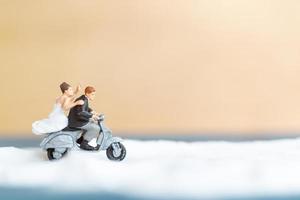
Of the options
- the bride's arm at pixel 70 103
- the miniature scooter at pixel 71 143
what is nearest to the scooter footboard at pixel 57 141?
the miniature scooter at pixel 71 143

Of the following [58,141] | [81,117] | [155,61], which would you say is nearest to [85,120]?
[81,117]

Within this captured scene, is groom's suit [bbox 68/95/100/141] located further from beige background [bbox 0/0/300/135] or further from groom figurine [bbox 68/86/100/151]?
beige background [bbox 0/0/300/135]

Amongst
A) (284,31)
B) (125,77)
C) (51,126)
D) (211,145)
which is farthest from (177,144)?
(284,31)

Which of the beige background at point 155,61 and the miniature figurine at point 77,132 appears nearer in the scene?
the miniature figurine at point 77,132

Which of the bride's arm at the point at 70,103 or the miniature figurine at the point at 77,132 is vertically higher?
the bride's arm at the point at 70,103

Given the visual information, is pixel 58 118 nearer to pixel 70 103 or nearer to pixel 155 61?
pixel 70 103

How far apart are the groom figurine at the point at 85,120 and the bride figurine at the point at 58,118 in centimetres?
2

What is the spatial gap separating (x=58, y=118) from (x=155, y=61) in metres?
0.61

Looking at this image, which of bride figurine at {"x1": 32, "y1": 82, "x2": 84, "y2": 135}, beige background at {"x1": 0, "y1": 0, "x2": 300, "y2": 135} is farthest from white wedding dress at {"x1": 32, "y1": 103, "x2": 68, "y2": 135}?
beige background at {"x1": 0, "y1": 0, "x2": 300, "y2": 135}

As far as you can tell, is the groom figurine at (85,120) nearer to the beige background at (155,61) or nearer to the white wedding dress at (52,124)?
the white wedding dress at (52,124)

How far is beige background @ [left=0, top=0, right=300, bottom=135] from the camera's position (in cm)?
204

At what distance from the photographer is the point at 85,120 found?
65.2 inches

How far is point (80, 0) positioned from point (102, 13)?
12 cm

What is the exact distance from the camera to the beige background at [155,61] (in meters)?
2.04
